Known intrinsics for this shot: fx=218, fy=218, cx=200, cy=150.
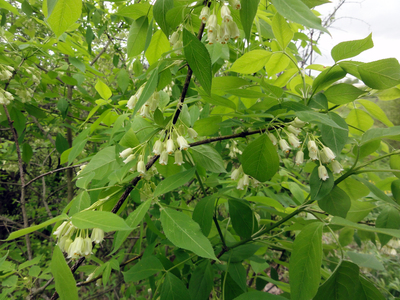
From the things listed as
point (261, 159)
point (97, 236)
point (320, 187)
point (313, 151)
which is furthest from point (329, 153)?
point (97, 236)

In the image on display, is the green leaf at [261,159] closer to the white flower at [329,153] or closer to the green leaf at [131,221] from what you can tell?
the white flower at [329,153]

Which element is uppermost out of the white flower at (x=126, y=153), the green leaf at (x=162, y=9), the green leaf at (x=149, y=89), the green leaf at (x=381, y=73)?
the green leaf at (x=162, y=9)

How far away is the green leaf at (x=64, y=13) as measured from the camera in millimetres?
619

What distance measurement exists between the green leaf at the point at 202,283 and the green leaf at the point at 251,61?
96 cm

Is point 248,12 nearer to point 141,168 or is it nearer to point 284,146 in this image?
point 284,146

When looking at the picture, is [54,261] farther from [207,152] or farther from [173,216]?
[207,152]

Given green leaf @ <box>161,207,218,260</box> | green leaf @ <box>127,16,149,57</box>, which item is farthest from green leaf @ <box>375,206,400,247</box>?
green leaf @ <box>127,16,149,57</box>

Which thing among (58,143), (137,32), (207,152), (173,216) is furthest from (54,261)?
(58,143)

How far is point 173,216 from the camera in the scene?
82cm

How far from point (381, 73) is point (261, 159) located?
0.50 m

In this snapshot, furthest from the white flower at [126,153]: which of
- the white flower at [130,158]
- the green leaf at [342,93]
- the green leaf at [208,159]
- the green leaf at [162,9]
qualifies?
the green leaf at [342,93]

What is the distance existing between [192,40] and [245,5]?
6.9 inches

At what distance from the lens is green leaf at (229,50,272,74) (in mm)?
892

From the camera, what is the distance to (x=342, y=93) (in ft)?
2.84
